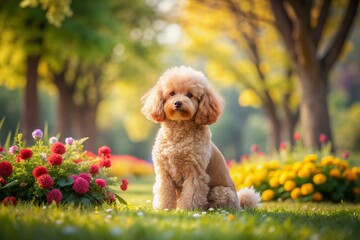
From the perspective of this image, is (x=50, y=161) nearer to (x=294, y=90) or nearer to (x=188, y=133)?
(x=188, y=133)

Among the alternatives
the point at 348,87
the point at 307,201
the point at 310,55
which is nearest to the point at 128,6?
the point at 310,55

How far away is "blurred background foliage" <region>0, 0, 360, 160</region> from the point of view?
440 inches

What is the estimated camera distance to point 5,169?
16.4 ft

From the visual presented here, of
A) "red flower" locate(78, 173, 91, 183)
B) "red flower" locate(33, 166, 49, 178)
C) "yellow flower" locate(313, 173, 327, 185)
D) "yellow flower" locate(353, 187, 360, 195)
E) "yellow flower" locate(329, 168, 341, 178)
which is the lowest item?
"yellow flower" locate(353, 187, 360, 195)

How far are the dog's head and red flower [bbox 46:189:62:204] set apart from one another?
143 cm

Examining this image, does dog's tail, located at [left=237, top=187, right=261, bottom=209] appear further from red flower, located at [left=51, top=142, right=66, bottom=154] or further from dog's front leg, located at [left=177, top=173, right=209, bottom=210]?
red flower, located at [left=51, top=142, right=66, bottom=154]

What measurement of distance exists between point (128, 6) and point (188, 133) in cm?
1472

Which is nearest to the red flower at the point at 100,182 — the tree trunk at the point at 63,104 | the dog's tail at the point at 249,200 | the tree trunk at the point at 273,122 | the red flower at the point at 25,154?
the red flower at the point at 25,154

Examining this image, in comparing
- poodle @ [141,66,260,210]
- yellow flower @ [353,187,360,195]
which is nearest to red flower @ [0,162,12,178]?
poodle @ [141,66,260,210]

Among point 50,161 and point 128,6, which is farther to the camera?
point 128,6

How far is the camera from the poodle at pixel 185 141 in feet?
16.5

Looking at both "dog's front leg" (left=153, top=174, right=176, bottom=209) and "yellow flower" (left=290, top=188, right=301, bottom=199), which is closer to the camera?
"dog's front leg" (left=153, top=174, right=176, bottom=209)

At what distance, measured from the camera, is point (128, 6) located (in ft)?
61.5

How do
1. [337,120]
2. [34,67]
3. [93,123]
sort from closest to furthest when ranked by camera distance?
[34,67] → [93,123] → [337,120]
